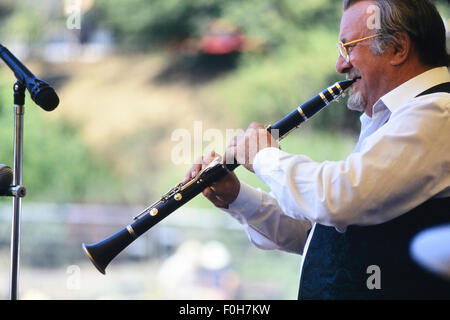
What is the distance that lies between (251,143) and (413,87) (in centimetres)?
47

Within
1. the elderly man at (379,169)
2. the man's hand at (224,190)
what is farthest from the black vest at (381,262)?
the man's hand at (224,190)

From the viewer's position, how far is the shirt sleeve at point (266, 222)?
1781 mm

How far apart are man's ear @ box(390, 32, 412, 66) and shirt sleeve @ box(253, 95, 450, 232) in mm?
201

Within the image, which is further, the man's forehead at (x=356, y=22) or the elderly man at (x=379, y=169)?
the man's forehead at (x=356, y=22)

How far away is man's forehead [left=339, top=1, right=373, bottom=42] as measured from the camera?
155cm

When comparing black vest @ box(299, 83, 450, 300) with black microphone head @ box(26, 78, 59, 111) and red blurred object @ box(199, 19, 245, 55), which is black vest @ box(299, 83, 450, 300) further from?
red blurred object @ box(199, 19, 245, 55)

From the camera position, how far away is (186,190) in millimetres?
1671

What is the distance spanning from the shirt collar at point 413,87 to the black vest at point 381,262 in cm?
3

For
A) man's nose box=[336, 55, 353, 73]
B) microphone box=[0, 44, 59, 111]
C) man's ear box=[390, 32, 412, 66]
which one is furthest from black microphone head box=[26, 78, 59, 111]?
man's ear box=[390, 32, 412, 66]

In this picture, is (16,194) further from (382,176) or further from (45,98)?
(382,176)

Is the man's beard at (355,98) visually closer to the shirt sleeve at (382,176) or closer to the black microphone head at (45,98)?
the shirt sleeve at (382,176)

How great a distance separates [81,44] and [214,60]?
5.35 feet
